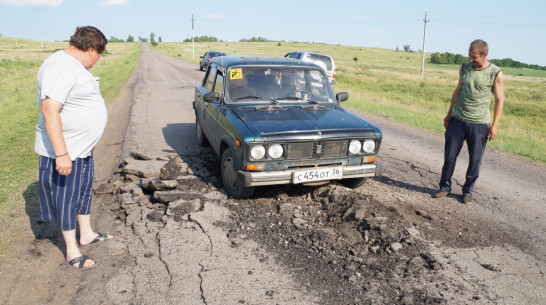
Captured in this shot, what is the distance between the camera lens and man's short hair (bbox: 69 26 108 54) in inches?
128

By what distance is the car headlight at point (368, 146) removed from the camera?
16.1 ft

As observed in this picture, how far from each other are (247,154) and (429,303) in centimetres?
235

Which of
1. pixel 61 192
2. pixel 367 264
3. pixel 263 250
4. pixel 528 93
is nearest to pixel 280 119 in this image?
pixel 263 250

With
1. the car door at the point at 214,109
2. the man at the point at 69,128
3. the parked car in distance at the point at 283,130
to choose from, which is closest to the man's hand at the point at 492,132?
the parked car in distance at the point at 283,130

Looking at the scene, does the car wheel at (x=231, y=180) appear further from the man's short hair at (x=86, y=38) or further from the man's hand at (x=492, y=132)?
the man's hand at (x=492, y=132)

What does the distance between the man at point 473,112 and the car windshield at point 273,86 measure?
1728mm

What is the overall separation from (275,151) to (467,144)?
2.63m

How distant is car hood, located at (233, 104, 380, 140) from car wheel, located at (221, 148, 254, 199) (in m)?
0.55

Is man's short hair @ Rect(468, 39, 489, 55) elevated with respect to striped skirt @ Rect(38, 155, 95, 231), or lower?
elevated

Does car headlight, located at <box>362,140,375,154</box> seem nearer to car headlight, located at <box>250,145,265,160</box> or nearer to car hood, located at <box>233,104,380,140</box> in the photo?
car hood, located at <box>233,104,380,140</box>

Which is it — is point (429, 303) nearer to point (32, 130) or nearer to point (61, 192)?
point (61, 192)

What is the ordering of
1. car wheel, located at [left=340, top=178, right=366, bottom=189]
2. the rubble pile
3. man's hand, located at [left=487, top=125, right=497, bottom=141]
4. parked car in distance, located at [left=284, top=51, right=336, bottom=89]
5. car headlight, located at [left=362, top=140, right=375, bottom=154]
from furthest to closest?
parked car in distance, located at [left=284, top=51, right=336, bottom=89]
car wheel, located at [left=340, top=178, right=366, bottom=189]
man's hand, located at [left=487, top=125, right=497, bottom=141]
car headlight, located at [left=362, top=140, right=375, bottom=154]
the rubble pile

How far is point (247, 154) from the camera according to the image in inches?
177

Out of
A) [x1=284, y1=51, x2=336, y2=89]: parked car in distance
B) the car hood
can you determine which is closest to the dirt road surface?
the car hood
